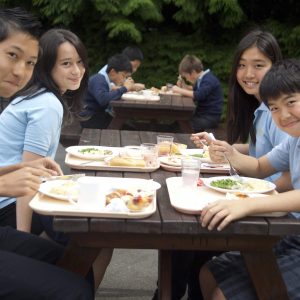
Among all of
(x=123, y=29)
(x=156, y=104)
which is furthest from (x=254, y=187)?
(x=123, y=29)

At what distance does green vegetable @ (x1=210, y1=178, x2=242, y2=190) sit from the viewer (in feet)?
6.66

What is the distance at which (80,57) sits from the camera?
310cm

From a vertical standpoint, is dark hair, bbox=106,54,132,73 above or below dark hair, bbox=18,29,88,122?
below

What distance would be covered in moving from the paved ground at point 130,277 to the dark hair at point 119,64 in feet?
10.4

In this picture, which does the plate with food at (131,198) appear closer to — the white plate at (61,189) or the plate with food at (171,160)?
the white plate at (61,189)

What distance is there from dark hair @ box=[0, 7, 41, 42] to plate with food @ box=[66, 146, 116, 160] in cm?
61

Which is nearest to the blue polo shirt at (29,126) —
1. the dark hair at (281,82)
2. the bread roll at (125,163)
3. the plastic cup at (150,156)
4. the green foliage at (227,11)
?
the bread roll at (125,163)

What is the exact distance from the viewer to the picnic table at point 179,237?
65.1 inches

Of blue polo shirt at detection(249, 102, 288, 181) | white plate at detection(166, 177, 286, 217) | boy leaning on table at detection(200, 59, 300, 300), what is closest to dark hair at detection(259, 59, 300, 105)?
boy leaning on table at detection(200, 59, 300, 300)

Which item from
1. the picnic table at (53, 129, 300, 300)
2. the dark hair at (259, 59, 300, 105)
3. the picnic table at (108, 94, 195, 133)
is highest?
the dark hair at (259, 59, 300, 105)

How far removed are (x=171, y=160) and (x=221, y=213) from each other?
89cm

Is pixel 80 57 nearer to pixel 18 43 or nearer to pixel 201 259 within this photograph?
pixel 18 43

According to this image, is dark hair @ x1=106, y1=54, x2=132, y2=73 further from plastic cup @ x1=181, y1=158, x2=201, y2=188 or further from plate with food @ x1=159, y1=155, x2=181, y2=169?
plastic cup @ x1=181, y1=158, x2=201, y2=188

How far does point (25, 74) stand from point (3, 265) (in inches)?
30.4
